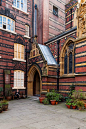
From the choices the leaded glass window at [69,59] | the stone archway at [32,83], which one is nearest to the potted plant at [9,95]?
the stone archway at [32,83]

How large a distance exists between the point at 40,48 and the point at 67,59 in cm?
352

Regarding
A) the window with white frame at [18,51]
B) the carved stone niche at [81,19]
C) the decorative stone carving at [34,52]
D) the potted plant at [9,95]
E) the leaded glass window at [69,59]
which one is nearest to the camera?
the carved stone niche at [81,19]

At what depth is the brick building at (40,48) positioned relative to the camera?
39.2 ft

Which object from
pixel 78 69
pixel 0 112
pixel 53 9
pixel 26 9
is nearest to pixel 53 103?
pixel 78 69

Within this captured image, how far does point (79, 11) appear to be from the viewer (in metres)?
10.5

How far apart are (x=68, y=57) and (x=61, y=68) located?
1337mm

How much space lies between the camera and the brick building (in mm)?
11950

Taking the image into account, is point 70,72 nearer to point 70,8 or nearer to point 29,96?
point 29,96

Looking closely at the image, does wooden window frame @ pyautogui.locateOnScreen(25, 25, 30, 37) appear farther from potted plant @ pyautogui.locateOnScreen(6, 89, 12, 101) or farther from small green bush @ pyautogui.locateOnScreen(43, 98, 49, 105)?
small green bush @ pyautogui.locateOnScreen(43, 98, 49, 105)

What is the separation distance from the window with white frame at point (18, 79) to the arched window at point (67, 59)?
5103mm

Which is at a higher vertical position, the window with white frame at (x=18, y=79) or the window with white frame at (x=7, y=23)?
the window with white frame at (x=7, y=23)

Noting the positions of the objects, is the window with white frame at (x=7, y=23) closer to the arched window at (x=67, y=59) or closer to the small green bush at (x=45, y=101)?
the arched window at (x=67, y=59)

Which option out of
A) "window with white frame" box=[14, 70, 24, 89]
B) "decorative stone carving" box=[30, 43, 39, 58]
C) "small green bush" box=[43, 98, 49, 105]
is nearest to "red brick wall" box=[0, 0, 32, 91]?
"window with white frame" box=[14, 70, 24, 89]

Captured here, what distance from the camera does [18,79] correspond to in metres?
15.0
